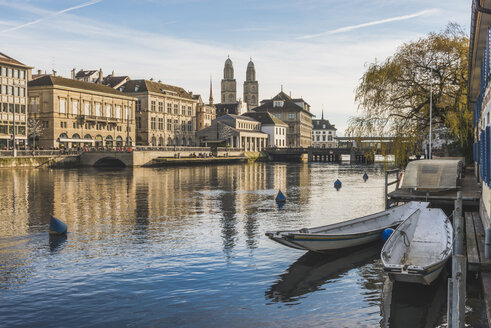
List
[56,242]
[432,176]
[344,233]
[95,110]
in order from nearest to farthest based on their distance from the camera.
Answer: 1. [344,233]
2. [56,242]
3. [432,176]
4. [95,110]

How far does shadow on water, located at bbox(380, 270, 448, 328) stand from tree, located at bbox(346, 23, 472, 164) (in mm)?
23233

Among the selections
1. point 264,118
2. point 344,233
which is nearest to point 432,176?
point 344,233

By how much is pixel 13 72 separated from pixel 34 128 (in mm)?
10776

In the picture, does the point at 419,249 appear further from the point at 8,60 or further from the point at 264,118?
the point at 264,118

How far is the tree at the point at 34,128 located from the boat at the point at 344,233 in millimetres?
83665

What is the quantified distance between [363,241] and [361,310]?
674cm

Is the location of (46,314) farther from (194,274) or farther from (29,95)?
(29,95)

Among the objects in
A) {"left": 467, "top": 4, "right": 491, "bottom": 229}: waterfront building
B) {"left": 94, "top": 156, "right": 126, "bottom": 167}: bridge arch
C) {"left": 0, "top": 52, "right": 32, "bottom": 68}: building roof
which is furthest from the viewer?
{"left": 94, "top": 156, "right": 126, "bottom": 167}: bridge arch


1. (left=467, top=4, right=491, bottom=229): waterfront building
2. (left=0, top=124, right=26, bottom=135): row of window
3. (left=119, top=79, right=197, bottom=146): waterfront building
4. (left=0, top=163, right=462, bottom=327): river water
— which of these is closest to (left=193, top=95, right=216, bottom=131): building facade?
(left=119, top=79, right=197, bottom=146): waterfront building

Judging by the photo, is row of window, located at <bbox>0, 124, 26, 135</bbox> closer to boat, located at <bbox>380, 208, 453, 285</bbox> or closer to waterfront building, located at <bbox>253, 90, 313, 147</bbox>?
boat, located at <bbox>380, 208, 453, 285</bbox>

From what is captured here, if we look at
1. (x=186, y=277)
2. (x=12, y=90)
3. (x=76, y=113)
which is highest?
(x=12, y=90)

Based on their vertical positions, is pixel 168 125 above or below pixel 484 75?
above

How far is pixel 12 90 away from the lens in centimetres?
9112

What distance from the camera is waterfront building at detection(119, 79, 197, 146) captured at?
12331cm
